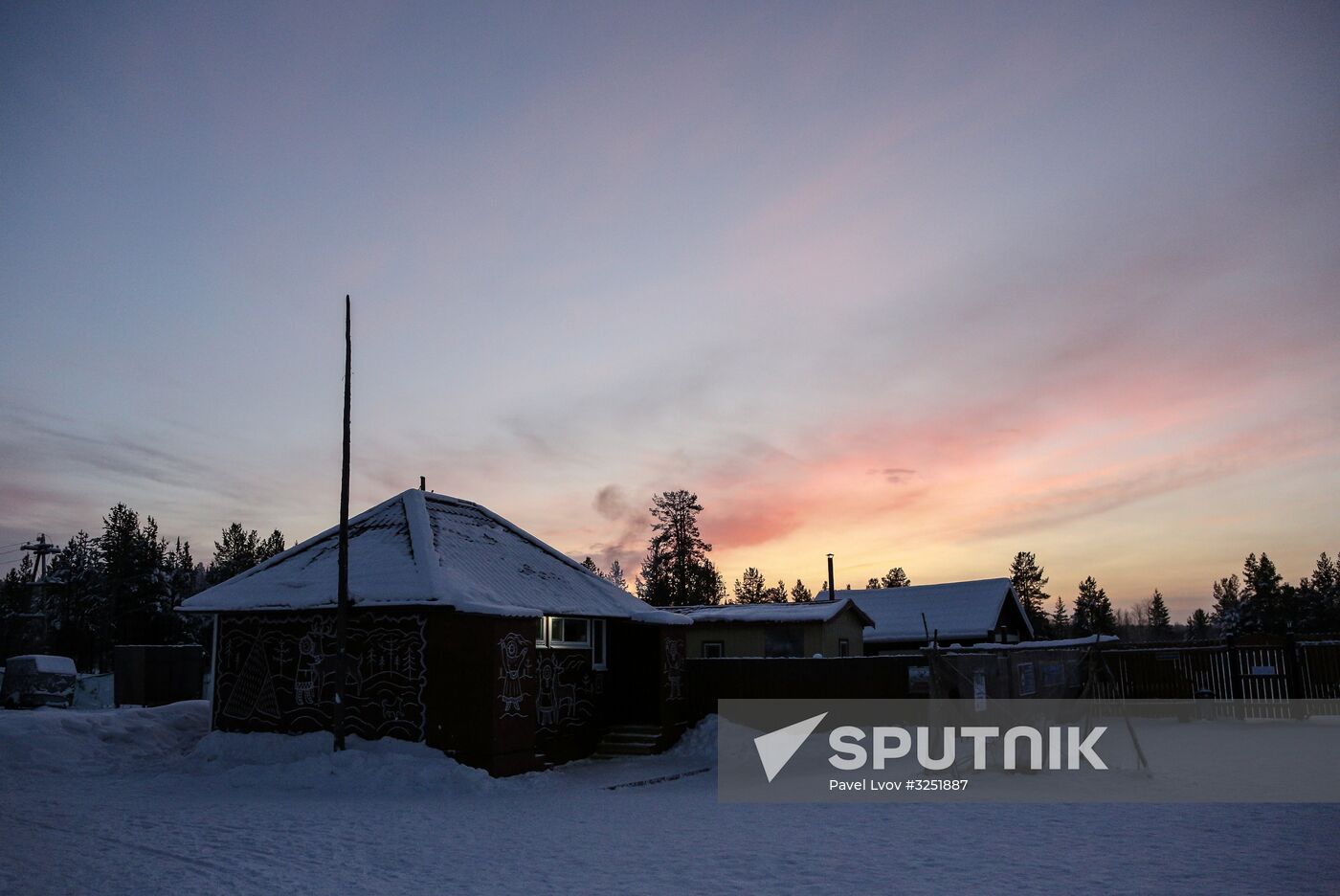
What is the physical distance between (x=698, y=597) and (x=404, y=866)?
60.7 meters

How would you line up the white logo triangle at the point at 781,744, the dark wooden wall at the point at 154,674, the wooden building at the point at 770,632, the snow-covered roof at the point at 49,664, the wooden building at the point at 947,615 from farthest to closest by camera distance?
the wooden building at the point at 947,615 → the wooden building at the point at 770,632 → the dark wooden wall at the point at 154,674 → the snow-covered roof at the point at 49,664 → the white logo triangle at the point at 781,744

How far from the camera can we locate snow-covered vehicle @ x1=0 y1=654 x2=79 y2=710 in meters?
29.4

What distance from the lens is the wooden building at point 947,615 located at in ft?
144

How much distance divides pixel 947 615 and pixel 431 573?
1295 inches

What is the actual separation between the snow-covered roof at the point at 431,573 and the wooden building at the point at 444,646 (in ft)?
0.16

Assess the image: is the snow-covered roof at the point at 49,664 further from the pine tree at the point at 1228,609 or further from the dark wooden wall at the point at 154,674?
the pine tree at the point at 1228,609

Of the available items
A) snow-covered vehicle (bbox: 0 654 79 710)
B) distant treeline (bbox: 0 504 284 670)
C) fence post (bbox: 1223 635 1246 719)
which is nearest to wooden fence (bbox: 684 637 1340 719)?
fence post (bbox: 1223 635 1246 719)

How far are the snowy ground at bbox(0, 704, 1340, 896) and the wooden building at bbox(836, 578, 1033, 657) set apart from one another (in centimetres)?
2801

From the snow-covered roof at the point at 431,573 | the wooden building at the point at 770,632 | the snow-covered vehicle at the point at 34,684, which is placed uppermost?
the snow-covered roof at the point at 431,573

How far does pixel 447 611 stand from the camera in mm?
18328

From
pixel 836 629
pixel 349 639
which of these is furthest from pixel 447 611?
pixel 836 629

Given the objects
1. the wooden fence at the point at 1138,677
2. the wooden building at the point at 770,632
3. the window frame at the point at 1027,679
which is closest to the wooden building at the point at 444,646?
the wooden fence at the point at 1138,677

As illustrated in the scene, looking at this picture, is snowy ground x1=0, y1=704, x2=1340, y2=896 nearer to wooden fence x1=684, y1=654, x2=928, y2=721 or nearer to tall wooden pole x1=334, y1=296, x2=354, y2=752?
tall wooden pole x1=334, y1=296, x2=354, y2=752

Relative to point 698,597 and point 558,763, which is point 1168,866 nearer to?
point 558,763
